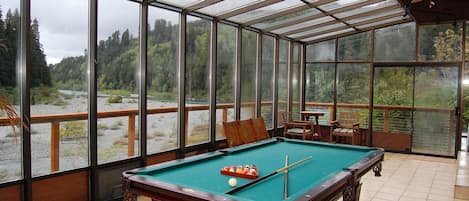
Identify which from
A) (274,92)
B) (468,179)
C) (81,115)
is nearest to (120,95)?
(81,115)

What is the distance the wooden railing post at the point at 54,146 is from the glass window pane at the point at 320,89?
242 inches

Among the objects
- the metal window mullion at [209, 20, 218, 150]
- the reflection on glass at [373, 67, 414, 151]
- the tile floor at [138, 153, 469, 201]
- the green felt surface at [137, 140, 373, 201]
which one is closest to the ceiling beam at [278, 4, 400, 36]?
the reflection on glass at [373, 67, 414, 151]

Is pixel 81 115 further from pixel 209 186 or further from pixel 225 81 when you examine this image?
pixel 225 81

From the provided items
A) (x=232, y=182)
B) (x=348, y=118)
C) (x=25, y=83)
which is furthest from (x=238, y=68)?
(x=232, y=182)

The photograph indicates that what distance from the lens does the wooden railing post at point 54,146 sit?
368 cm

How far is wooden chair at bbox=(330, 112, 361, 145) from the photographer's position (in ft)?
24.4

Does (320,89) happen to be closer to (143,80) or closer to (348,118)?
(348,118)

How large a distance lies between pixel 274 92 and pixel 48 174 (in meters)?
A: 4.87

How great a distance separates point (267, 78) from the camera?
731 cm

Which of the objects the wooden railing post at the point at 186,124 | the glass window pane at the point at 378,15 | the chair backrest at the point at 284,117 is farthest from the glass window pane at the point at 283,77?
the wooden railing post at the point at 186,124

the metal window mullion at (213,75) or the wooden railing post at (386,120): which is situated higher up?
the metal window mullion at (213,75)

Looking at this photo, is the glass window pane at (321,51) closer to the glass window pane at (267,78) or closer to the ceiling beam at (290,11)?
the glass window pane at (267,78)

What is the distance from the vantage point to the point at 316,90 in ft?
28.5

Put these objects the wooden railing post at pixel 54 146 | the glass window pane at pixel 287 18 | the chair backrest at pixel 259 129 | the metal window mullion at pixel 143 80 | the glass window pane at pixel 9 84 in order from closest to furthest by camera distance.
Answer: the glass window pane at pixel 9 84
the wooden railing post at pixel 54 146
the metal window mullion at pixel 143 80
the chair backrest at pixel 259 129
the glass window pane at pixel 287 18
